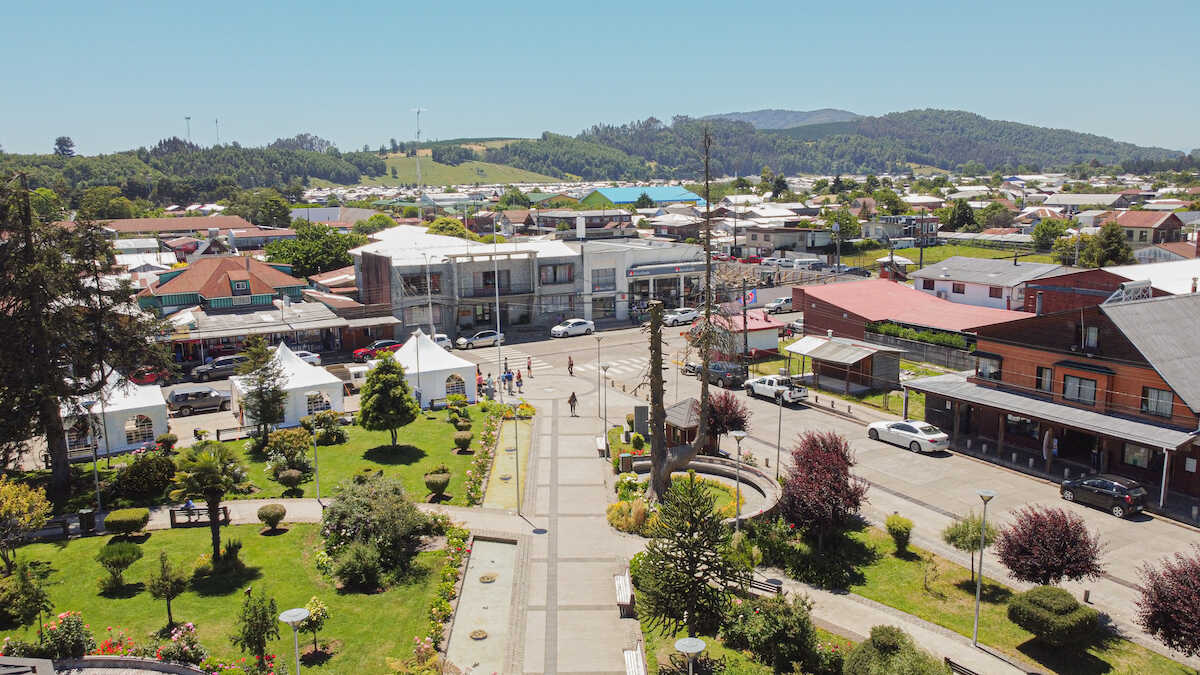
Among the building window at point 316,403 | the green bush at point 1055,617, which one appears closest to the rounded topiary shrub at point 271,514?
the building window at point 316,403

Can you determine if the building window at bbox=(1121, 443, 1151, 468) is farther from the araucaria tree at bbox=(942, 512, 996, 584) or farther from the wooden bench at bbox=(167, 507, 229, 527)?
the wooden bench at bbox=(167, 507, 229, 527)

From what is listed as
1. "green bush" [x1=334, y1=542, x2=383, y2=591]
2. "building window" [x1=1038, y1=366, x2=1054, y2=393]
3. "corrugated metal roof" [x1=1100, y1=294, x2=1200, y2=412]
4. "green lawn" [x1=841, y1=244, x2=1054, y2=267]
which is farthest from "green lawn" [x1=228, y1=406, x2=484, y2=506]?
"green lawn" [x1=841, y1=244, x2=1054, y2=267]

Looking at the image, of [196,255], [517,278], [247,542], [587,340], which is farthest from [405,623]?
[196,255]

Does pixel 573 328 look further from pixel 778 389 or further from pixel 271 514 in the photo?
pixel 271 514

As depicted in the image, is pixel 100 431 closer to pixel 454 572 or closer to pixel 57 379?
pixel 57 379

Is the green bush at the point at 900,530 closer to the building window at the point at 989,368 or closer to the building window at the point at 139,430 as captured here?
the building window at the point at 989,368
